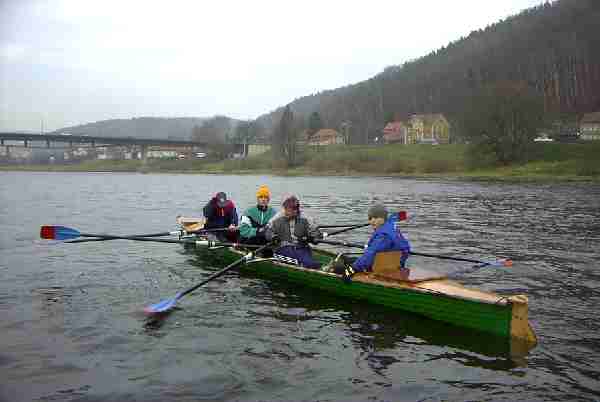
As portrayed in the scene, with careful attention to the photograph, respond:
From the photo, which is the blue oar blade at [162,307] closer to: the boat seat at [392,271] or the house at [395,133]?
the boat seat at [392,271]

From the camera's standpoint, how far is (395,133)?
393ft

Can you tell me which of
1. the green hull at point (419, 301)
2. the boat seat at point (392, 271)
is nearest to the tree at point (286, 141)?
the green hull at point (419, 301)

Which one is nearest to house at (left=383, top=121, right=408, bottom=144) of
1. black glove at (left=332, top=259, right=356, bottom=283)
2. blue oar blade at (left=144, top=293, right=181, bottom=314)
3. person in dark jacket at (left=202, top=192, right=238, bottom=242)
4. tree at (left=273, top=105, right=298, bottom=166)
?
tree at (left=273, top=105, right=298, bottom=166)

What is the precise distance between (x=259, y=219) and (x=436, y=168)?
55.7 meters

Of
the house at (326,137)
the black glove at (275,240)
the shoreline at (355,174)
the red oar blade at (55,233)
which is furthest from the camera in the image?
the house at (326,137)

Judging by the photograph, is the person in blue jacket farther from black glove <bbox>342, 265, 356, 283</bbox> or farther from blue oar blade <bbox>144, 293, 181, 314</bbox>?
blue oar blade <bbox>144, 293, 181, 314</bbox>

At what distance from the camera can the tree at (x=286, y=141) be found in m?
85.0

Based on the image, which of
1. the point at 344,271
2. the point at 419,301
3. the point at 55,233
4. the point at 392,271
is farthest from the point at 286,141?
the point at 419,301

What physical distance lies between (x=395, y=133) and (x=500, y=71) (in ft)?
89.8

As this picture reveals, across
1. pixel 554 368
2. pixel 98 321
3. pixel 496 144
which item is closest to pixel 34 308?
pixel 98 321

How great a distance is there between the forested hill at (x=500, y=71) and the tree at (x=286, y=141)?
19487 millimetres

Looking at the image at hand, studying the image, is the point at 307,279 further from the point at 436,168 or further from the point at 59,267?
the point at 436,168

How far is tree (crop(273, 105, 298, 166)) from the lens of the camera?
85000 mm

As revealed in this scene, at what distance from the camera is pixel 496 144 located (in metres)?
59.8
